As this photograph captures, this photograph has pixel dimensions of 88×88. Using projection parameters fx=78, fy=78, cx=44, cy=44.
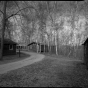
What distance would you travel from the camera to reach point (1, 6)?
607 inches

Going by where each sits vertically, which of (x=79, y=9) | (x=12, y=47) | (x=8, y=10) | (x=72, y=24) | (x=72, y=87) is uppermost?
(x=79, y=9)

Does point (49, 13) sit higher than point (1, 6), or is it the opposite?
point (49, 13)

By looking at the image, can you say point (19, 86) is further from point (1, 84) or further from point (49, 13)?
point (49, 13)

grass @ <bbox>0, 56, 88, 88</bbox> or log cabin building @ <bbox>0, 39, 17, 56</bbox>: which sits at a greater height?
log cabin building @ <bbox>0, 39, 17, 56</bbox>

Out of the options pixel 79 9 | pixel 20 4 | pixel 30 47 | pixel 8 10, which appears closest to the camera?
pixel 20 4

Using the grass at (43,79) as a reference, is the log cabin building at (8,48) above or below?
above

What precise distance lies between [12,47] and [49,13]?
46.4 feet

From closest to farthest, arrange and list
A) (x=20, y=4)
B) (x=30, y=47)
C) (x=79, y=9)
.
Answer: (x=20, y=4), (x=79, y=9), (x=30, y=47)

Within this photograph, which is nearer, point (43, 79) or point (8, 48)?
point (43, 79)

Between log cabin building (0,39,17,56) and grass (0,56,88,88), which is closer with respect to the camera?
grass (0,56,88,88)

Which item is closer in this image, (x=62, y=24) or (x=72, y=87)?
(x=72, y=87)

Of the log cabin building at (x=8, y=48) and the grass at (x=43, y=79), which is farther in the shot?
the log cabin building at (x=8, y=48)

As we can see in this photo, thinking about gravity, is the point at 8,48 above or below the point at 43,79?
above

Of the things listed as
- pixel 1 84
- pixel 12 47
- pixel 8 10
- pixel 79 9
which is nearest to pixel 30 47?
pixel 12 47
